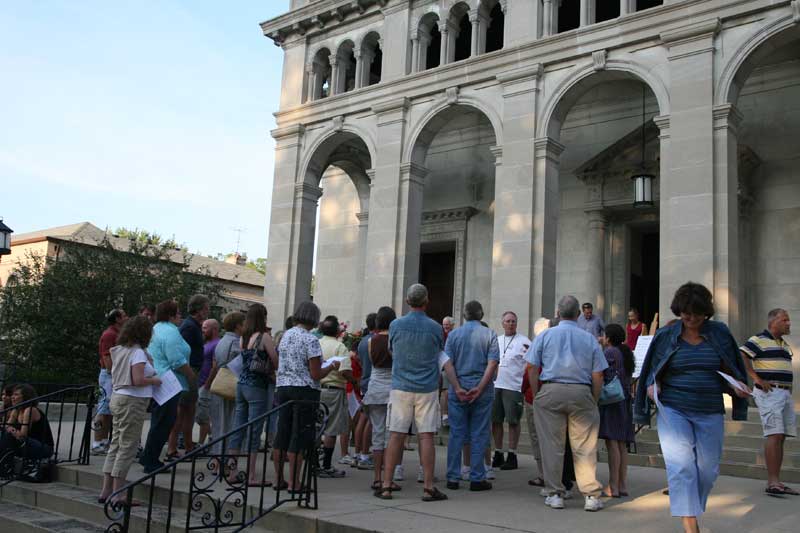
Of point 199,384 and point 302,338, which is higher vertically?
point 302,338

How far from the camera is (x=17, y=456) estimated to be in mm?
8719

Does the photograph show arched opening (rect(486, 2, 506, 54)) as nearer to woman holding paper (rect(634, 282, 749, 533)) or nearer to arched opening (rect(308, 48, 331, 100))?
arched opening (rect(308, 48, 331, 100))

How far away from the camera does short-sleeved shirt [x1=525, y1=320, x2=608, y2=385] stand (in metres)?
6.70

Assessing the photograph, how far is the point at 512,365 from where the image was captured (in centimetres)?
955

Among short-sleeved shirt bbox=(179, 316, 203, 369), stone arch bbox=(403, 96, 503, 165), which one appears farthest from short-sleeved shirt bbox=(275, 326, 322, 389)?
stone arch bbox=(403, 96, 503, 165)

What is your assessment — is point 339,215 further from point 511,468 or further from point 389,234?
point 511,468

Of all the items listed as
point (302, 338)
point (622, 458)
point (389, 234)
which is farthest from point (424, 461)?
point (389, 234)

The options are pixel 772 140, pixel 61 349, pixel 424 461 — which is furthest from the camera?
pixel 61 349

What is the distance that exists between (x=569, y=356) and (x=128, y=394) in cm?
428

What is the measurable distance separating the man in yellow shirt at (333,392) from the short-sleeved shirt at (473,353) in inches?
58.8

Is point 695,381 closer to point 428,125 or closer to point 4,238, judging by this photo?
point 4,238

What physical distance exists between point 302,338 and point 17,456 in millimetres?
4291

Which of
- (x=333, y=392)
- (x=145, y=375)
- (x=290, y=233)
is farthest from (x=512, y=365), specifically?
(x=290, y=233)

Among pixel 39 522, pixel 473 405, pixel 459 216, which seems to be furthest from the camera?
pixel 459 216
